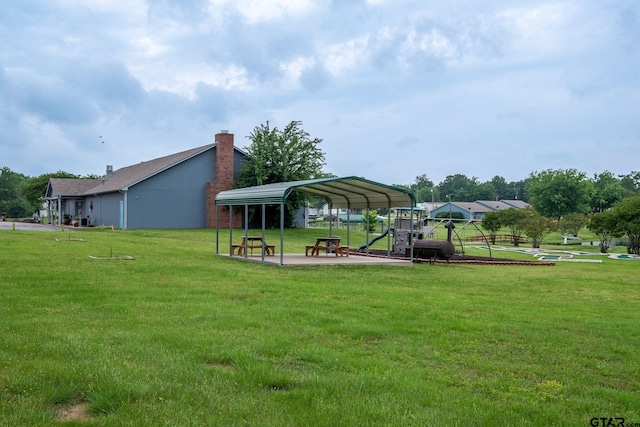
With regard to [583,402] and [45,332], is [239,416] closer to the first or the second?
[583,402]

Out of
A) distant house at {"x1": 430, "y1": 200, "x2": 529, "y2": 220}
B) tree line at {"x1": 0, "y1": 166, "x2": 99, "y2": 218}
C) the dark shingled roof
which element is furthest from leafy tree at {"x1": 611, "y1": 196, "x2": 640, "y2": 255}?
distant house at {"x1": 430, "y1": 200, "x2": 529, "y2": 220}

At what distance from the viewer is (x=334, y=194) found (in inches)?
800

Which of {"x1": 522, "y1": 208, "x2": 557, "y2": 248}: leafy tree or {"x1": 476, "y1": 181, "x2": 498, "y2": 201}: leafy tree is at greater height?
{"x1": 476, "y1": 181, "x2": 498, "y2": 201}: leafy tree

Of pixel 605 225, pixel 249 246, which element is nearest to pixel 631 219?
pixel 605 225

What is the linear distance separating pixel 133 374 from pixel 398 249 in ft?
52.3

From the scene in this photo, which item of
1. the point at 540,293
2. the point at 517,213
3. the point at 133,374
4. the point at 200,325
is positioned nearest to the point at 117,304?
the point at 200,325

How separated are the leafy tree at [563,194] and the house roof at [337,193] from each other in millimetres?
49538

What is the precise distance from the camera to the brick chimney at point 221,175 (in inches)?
1481

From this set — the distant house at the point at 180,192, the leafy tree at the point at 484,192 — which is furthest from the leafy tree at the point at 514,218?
the leafy tree at the point at 484,192

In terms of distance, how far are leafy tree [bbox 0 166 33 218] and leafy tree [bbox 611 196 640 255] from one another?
241 feet

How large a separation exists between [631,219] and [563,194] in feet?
121

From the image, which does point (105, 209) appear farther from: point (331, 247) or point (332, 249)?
point (331, 247)

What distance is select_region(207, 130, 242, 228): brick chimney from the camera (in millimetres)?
37625

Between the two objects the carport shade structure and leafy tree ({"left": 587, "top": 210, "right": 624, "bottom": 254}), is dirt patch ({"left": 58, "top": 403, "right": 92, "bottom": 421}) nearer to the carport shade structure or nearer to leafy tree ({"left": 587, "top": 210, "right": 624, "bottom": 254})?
the carport shade structure
